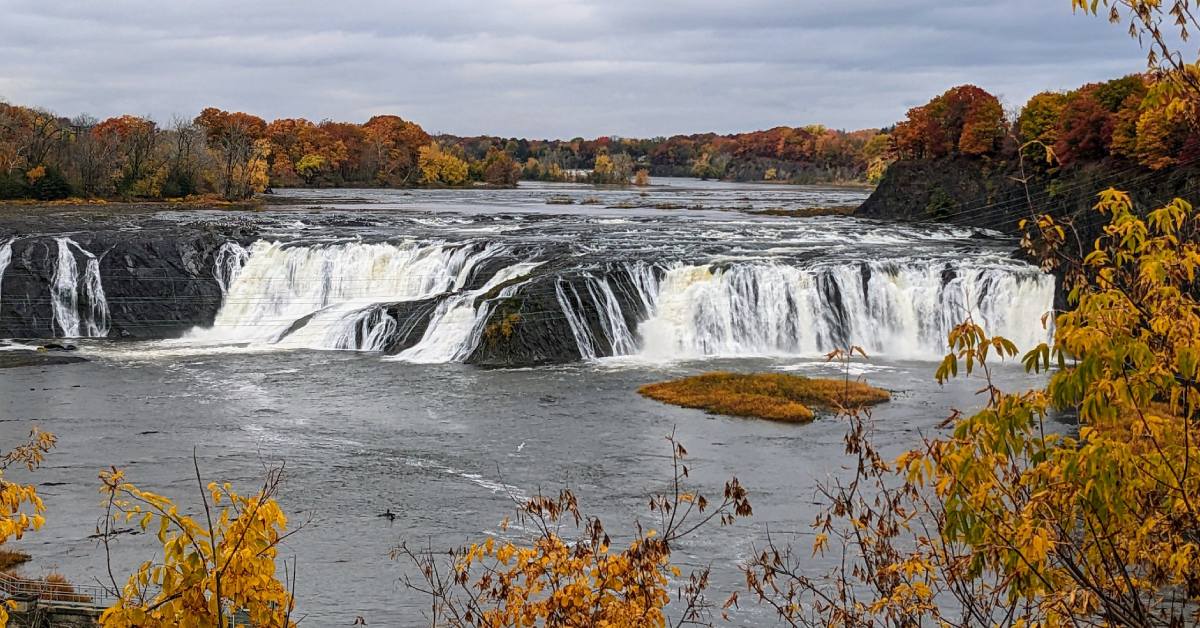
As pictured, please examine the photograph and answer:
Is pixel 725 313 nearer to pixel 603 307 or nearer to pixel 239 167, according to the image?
pixel 603 307

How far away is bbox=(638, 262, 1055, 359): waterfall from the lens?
1438 inches

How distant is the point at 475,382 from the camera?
3081 centimetres

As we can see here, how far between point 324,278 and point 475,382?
1324 centimetres

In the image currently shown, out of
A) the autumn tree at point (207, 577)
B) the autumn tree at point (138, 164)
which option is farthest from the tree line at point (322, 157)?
the autumn tree at point (207, 577)

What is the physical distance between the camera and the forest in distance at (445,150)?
55812 millimetres

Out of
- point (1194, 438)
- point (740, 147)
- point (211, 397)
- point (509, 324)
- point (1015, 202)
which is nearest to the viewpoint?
point (1194, 438)

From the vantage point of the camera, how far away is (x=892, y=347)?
36.8 metres

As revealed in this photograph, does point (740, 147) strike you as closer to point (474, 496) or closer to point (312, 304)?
point (312, 304)

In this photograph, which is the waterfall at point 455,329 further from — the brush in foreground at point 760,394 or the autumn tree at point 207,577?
the autumn tree at point 207,577

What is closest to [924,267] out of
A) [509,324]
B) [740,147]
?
[509,324]

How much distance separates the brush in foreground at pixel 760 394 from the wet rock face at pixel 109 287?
17.7 meters

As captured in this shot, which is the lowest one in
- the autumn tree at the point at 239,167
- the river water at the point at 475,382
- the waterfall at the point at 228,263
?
the river water at the point at 475,382

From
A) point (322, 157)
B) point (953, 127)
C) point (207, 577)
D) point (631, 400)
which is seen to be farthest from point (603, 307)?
point (322, 157)

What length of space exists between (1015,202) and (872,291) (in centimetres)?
2557
